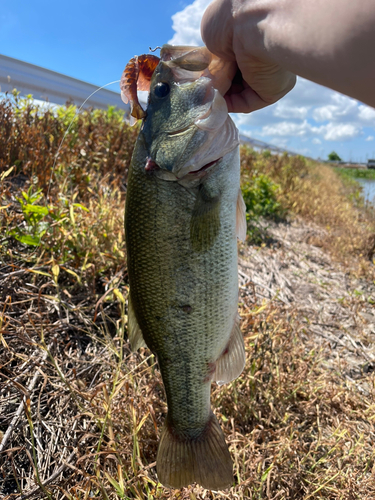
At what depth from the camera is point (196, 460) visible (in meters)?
1.53

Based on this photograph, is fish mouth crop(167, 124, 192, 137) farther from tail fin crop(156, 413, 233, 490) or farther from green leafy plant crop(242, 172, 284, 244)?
green leafy plant crop(242, 172, 284, 244)

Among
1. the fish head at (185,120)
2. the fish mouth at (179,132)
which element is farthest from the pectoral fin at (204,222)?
the fish mouth at (179,132)

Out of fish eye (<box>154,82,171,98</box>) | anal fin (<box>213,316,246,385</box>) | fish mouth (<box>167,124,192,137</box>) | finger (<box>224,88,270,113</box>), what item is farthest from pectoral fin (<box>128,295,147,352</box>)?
finger (<box>224,88,270,113</box>)

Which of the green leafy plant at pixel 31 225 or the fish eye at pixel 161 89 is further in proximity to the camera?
the green leafy plant at pixel 31 225

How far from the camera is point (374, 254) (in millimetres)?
6184

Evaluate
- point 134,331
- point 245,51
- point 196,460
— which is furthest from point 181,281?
point 245,51

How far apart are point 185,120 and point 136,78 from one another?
0.27m

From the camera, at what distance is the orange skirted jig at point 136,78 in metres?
1.44

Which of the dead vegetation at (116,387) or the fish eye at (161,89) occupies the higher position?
the fish eye at (161,89)

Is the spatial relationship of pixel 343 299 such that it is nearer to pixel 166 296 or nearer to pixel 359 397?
pixel 359 397

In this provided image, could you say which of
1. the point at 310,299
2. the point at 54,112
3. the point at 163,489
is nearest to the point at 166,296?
the point at 163,489

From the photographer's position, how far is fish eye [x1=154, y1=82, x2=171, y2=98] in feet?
4.85

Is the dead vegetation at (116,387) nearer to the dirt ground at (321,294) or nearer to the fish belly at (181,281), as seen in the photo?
the dirt ground at (321,294)

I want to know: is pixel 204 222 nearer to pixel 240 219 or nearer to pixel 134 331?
pixel 240 219
